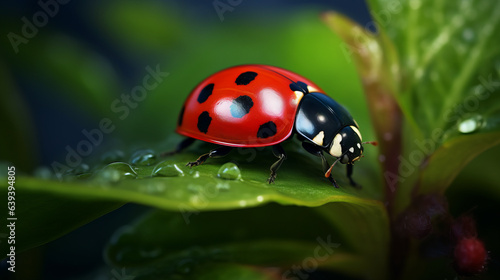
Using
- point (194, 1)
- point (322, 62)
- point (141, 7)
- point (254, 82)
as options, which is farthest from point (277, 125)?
point (194, 1)

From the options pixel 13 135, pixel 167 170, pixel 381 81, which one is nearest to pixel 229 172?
pixel 167 170

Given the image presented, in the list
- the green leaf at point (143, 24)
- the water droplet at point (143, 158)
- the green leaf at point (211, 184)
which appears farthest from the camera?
the green leaf at point (143, 24)

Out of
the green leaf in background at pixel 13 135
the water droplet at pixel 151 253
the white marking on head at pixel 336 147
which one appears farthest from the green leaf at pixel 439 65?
the green leaf in background at pixel 13 135

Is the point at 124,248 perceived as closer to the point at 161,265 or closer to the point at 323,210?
the point at 161,265

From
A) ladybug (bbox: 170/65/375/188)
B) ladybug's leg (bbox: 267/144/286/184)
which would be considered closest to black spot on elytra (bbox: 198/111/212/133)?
ladybug (bbox: 170/65/375/188)

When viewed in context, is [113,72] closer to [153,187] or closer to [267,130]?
[267,130]

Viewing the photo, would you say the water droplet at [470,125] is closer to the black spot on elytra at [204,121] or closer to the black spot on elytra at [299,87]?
the black spot on elytra at [299,87]

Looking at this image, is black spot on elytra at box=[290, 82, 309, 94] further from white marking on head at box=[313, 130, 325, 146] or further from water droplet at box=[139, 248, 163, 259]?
water droplet at box=[139, 248, 163, 259]
